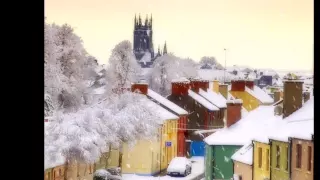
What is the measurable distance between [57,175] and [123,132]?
38 centimetres

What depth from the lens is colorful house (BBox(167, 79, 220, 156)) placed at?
6.41 ft

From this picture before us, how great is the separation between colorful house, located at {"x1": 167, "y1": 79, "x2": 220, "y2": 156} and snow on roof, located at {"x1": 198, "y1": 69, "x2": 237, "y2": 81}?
0.11 ft

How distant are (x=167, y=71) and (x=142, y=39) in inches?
7.9

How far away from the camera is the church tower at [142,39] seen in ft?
5.52

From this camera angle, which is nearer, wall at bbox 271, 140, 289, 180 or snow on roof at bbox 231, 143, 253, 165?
wall at bbox 271, 140, 289, 180

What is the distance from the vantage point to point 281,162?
6.23 ft

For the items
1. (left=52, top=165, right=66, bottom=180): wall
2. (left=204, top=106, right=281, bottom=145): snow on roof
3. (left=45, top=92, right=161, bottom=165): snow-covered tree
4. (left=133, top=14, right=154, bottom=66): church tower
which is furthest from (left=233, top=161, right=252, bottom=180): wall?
(left=52, top=165, right=66, bottom=180): wall

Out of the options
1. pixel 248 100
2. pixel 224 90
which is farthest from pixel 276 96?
pixel 224 90

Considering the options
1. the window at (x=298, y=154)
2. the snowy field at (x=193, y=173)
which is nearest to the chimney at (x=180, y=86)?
the snowy field at (x=193, y=173)

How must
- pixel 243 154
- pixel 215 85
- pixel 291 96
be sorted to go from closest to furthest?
pixel 291 96 < pixel 243 154 < pixel 215 85

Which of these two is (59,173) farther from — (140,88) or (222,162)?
(222,162)

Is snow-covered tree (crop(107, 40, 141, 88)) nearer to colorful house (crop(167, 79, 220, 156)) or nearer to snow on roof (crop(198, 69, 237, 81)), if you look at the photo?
colorful house (crop(167, 79, 220, 156))

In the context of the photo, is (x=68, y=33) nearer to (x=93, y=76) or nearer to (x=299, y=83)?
(x=93, y=76)
